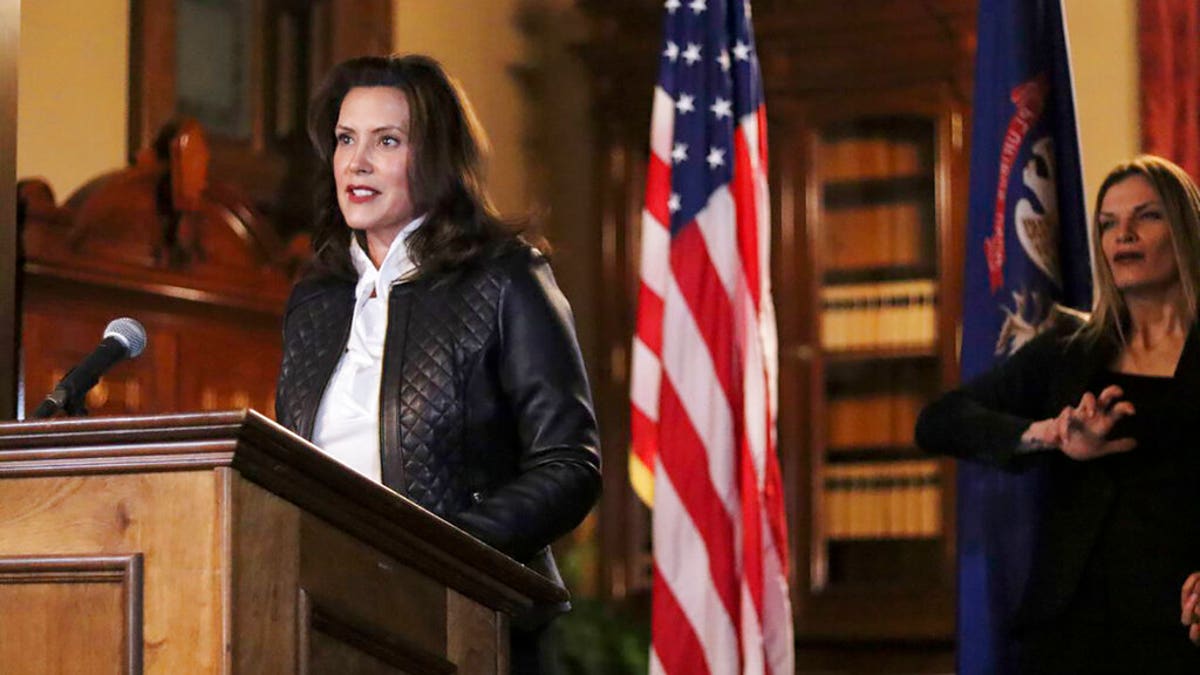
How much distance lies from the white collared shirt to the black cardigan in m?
1.23

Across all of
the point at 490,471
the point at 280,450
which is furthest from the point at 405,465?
the point at 280,450

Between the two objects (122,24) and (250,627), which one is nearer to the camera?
(250,627)

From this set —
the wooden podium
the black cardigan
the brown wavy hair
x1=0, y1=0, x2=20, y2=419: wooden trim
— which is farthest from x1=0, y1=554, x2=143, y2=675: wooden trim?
the black cardigan

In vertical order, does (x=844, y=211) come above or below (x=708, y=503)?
above

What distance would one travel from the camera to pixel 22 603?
54.5 inches

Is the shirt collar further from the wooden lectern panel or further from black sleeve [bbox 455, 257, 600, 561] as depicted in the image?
the wooden lectern panel

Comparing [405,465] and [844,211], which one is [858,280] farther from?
[405,465]

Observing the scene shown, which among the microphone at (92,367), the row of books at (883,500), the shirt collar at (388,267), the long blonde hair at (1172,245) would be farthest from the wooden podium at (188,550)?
the row of books at (883,500)

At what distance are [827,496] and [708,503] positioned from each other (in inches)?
62.5

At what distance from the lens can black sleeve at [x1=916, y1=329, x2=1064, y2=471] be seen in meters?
2.97

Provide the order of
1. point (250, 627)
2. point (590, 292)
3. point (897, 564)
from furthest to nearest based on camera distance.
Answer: point (590, 292) < point (897, 564) < point (250, 627)

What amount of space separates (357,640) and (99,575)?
231 millimetres

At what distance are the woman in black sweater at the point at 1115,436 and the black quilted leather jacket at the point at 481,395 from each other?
102 cm

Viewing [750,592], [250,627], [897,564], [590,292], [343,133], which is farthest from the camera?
[590,292]
